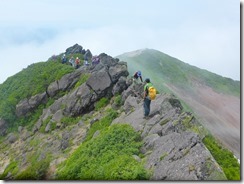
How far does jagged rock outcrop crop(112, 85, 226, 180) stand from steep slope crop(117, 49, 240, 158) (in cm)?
63

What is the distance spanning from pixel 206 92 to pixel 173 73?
Result: 3.73 meters

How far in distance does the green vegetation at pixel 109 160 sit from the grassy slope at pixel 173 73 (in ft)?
9.99

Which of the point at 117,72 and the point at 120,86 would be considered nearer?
the point at 120,86

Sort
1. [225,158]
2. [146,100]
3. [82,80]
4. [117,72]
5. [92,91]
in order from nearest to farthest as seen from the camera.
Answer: [225,158], [146,100], [117,72], [92,91], [82,80]

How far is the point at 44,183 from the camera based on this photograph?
40.7ft

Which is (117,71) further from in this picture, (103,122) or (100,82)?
(103,122)

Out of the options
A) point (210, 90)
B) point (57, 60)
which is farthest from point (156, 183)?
point (57, 60)

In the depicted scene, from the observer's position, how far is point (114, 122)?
59.8 feet

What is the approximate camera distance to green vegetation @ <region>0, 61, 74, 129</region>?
2803 cm

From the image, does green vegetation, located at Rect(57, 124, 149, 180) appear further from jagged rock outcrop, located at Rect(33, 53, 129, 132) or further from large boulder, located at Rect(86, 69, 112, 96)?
large boulder, located at Rect(86, 69, 112, 96)

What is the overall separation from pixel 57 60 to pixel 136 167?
76.4 feet

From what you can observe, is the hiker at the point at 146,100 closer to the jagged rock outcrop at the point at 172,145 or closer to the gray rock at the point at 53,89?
the jagged rock outcrop at the point at 172,145

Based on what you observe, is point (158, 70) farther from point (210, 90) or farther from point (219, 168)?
point (219, 168)

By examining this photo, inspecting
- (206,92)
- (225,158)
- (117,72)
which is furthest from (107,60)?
(225,158)
